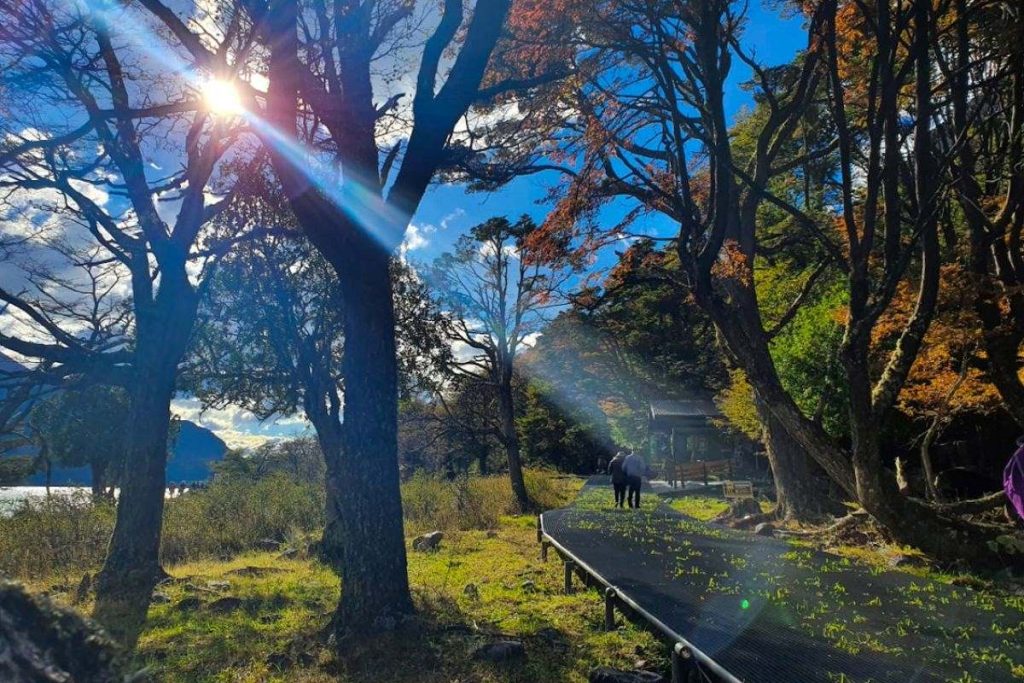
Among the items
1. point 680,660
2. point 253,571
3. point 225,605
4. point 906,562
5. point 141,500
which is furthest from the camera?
point 253,571

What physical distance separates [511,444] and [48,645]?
17243 millimetres

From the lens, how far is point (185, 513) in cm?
1352

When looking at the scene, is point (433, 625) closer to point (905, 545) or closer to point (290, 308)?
point (905, 545)

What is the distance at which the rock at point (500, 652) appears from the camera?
4.51m

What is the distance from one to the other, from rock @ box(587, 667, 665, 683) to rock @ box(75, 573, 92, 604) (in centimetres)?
679

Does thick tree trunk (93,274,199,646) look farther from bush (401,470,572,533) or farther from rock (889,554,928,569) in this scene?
rock (889,554,928,569)

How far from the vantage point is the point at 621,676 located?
3.96 metres

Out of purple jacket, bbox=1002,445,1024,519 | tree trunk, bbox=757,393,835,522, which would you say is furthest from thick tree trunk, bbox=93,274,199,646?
tree trunk, bbox=757,393,835,522

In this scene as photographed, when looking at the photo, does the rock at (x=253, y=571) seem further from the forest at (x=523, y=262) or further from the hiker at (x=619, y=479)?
the hiker at (x=619, y=479)

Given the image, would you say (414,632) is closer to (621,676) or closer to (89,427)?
(621,676)

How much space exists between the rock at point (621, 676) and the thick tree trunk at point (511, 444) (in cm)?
1399

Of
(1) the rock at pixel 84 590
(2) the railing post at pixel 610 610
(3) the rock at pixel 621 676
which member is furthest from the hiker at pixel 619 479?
(3) the rock at pixel 621 676

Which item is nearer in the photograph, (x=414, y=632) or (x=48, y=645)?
(x=48, y=645)

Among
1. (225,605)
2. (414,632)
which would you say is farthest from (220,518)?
(414,632)
